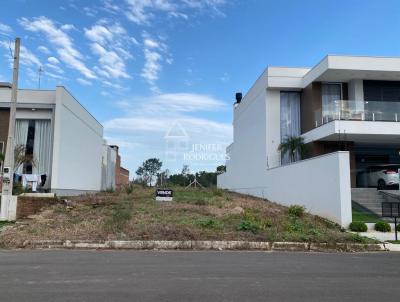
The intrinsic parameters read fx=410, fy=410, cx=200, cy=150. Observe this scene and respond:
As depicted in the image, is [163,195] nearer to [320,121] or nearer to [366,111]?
[320,121]

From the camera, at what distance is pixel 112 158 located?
162ft

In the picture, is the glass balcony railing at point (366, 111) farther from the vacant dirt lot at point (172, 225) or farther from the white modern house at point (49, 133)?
the white modern house at point (49, 133)

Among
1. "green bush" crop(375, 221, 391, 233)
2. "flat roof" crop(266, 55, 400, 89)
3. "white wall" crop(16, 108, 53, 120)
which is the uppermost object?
"flat roof" crop(266, 55, 400, 89)

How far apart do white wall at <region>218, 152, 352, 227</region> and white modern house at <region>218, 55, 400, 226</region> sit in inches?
2.0

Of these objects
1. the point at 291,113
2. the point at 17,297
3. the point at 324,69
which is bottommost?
the point at 17,297

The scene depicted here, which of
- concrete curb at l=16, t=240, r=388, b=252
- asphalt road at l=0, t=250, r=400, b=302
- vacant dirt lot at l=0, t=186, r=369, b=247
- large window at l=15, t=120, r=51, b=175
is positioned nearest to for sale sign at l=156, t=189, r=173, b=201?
vacant dirt lot at l=0, t=186, r=369, b=247

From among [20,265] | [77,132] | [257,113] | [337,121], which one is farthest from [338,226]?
[77,132]

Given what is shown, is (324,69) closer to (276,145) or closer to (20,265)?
(276,145)

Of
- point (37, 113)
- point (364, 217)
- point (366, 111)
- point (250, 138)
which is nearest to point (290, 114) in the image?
point (250, 138)

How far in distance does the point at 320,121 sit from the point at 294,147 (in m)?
2.56

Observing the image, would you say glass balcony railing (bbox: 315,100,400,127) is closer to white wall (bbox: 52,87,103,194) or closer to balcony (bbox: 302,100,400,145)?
balcony (bbox: 302,100,400,145)

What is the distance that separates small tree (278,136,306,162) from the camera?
1088 inches

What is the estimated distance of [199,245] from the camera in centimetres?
1305

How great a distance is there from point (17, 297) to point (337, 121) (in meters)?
20.9
